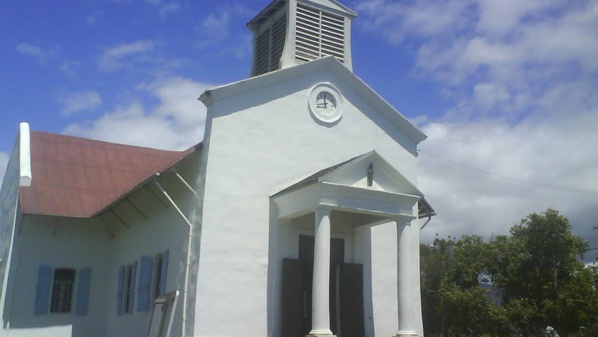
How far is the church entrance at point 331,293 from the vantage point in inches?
552

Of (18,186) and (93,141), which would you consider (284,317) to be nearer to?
(18,186)

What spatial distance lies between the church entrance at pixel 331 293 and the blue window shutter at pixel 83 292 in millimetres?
8686

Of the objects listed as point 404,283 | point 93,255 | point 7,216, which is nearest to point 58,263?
point 93,255

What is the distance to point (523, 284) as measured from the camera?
26641mm

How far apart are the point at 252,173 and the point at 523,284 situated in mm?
17267

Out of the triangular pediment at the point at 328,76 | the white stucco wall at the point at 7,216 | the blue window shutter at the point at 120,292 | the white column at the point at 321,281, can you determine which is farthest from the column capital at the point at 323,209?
the white stucco wall at the point at 7,216

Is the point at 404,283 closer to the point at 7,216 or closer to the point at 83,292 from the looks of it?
the point at 83,292

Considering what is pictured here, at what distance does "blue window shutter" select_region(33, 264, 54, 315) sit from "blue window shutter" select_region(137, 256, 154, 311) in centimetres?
435

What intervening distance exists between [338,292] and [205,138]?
16.7 feet

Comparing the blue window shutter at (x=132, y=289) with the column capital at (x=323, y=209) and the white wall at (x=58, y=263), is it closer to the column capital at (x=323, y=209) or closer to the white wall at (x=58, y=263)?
the white wall at (x=58, y=263)

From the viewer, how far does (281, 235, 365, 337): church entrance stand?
552 inches

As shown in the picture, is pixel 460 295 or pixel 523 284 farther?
pixel 460 295

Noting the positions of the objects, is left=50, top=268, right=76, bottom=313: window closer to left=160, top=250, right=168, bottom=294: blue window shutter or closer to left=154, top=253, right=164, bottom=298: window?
left=154, top=253, right=164, bottom=298: window

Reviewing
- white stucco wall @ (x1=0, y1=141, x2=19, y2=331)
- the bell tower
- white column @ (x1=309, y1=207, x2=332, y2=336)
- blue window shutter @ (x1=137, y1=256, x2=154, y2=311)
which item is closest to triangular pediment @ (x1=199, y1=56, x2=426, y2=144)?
the bell tower
